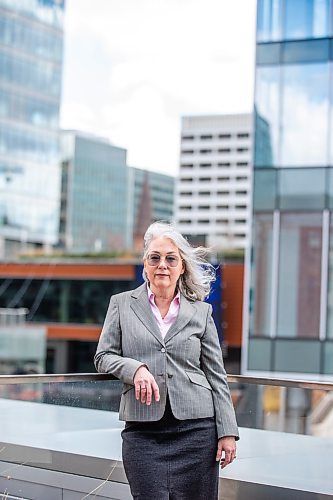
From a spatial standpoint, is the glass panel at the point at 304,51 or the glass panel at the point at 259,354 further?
the glass panel at the point at 304,51

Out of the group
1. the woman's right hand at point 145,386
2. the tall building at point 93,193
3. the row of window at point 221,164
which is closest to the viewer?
the woman's right hand at point 145,386

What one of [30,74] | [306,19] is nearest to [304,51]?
[306,19]

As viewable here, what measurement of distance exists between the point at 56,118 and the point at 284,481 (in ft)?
235

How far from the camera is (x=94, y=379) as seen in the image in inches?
147

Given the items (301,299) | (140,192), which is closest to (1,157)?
(140,192)

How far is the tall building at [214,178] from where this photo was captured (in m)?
76.7

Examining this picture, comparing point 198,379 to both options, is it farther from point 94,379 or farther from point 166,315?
point 94,379

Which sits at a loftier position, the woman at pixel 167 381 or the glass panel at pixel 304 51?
the glass panel at pixel 304 51

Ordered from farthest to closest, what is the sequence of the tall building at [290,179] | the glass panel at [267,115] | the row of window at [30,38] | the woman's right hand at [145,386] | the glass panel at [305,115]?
the row of window at [30,38] < the glass panel at [305,115] < the glass panel at [267,115] < the tall building at [290,179] < the woman's right hand at [145,386]

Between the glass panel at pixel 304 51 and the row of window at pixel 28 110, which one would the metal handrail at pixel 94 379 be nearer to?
the glass panel at pixel 304 51

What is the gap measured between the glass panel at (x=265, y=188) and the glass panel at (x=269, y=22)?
8.46ft

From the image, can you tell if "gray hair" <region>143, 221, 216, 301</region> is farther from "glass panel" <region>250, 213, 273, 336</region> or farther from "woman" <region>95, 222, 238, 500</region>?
"glass panel" <region>250, 213, 273, 336</region>

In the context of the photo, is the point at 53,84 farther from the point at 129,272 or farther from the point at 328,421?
the point at 328,421

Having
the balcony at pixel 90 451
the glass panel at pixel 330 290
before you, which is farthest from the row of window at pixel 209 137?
the balcony at pixel 90 451
